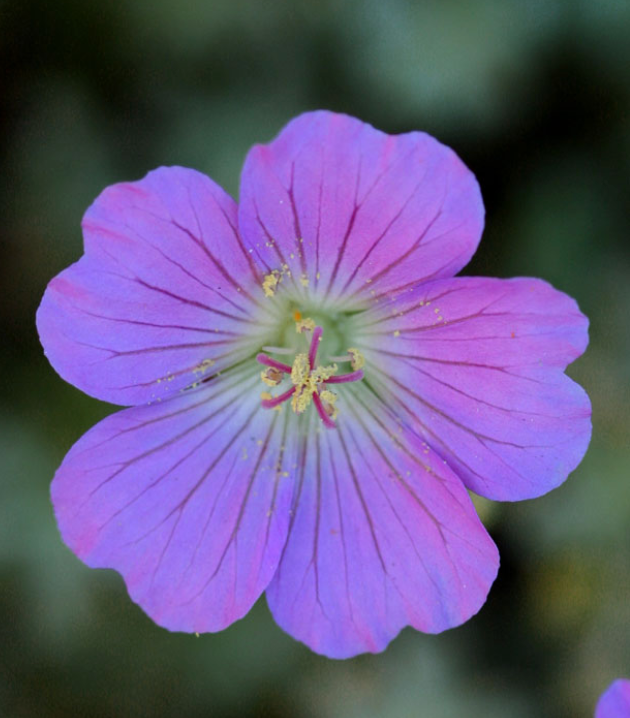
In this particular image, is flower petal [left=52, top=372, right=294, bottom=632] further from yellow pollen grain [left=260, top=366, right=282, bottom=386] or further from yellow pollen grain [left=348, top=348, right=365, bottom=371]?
yellow pollen grain [left=348, top=348, right=365, bottom=371]

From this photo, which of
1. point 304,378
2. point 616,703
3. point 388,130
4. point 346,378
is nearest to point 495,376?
point 346,378

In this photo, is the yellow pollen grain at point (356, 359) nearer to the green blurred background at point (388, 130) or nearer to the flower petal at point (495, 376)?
the flower petal at point (495, 376)

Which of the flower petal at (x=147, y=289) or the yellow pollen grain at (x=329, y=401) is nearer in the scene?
the flower petal at (x=147, y=289)

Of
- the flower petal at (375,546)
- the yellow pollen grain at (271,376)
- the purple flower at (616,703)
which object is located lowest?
the purple flower at (616,703)

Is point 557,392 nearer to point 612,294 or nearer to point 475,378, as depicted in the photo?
point 475,378

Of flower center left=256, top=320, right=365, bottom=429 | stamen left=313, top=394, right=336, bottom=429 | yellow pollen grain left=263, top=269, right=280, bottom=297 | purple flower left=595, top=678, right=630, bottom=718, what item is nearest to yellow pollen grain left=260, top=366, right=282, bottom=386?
flower center left=256, top=320, right=365, bottom=429

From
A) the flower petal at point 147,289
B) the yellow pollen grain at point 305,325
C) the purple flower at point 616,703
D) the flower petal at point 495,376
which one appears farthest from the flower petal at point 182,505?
the purple flower at point 616,703
